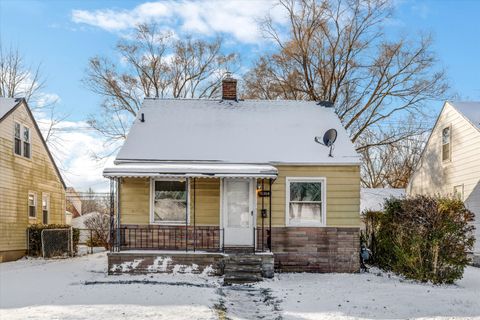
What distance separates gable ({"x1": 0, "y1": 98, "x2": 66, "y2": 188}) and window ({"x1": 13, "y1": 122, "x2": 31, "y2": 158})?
217 millimetres

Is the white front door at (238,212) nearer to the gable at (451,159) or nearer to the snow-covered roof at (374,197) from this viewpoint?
the gable at (451,159)

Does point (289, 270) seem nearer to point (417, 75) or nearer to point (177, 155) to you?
point (177, 155)

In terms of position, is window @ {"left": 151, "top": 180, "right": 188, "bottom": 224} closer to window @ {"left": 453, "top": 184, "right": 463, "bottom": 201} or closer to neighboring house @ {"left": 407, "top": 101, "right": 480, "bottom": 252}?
neighboring house @ {"left": 407, "top": 101, "right": 480, "bottom": 252}

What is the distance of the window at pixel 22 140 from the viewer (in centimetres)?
1827

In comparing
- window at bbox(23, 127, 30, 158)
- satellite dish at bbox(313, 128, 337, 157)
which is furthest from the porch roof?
window at bbox(23, 127, 30, 158)

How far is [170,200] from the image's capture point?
14.1m

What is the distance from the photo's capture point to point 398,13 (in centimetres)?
2522

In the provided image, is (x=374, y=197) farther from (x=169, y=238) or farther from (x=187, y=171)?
(x=187, y=171)

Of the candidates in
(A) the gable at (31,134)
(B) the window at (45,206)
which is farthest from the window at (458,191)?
(B) the window at (45,206)

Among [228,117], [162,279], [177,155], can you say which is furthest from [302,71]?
[162,279]

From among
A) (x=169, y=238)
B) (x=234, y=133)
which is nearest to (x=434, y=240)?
(x=234, y=133)

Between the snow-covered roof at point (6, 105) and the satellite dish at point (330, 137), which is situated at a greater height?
the snow-covered roof at point (6, 105)

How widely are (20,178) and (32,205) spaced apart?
1694 millimetres

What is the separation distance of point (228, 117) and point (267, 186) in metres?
3.29
